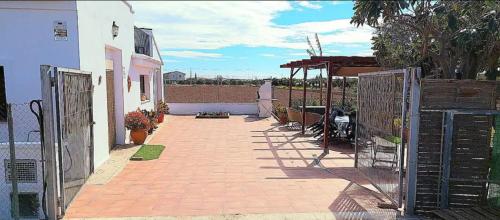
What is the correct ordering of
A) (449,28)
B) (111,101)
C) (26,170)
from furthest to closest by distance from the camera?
(111,101) < (449,28) < (26,170)

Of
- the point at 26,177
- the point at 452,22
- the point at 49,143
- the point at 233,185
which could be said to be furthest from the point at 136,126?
the point at 452,22

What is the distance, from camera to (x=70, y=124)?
5215 mm

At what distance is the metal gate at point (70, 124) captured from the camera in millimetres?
4621

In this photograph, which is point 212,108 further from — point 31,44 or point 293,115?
point 31,44

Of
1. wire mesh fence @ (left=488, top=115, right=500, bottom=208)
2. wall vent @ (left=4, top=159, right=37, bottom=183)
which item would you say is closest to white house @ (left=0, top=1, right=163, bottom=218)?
wall vent @ (left=4, top=159, right=37, bottom=183)

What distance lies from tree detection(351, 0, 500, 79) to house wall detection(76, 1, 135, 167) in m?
4.93

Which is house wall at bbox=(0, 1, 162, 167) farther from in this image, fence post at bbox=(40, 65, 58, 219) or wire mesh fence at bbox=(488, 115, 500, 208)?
wire mesh fence at bbox=(488, 115, 500, 208)

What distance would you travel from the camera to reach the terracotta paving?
17.3 ft

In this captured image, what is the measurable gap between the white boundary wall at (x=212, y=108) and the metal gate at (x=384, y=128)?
12.4 metres

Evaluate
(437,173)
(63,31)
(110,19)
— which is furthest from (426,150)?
(110,19)

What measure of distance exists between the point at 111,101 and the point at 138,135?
1.21 m

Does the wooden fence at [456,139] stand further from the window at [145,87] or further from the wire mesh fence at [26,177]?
the window at [145,87]

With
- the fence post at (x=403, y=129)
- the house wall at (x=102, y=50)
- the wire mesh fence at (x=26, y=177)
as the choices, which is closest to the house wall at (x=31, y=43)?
the house wall at (x=102, y=50)

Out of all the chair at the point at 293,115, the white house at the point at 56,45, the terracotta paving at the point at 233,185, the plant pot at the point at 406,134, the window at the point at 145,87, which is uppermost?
the white house at the point at 56,45
